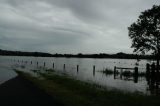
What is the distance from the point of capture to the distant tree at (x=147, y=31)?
45.8 metres

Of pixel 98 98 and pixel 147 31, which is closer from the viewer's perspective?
pixel 98 98

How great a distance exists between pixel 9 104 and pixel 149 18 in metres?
37.8

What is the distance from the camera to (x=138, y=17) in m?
47.5

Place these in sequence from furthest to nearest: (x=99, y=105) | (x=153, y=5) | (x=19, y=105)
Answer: (x=153, y=5) → (x=99, y=105) → (x=19, y=105)

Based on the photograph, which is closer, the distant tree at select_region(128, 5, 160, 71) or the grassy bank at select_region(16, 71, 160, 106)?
the grassy bank at select_region(16, 71, 160, 106)

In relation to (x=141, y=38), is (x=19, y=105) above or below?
below

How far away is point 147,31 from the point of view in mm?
46438

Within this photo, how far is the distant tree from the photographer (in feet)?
150

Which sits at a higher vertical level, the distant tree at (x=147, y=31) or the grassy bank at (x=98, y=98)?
the distant tree at (x=147, y=31)

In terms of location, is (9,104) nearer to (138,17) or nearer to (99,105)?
(99,105)

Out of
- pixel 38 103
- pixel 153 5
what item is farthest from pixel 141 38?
pixel 38 103

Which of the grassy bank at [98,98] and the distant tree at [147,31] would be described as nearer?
the grassy bank at [98,98]

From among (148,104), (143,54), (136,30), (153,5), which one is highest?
(153,5)

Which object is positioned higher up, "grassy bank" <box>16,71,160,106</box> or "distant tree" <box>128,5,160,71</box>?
"distant tree" <box>128,5,160,71</box>
